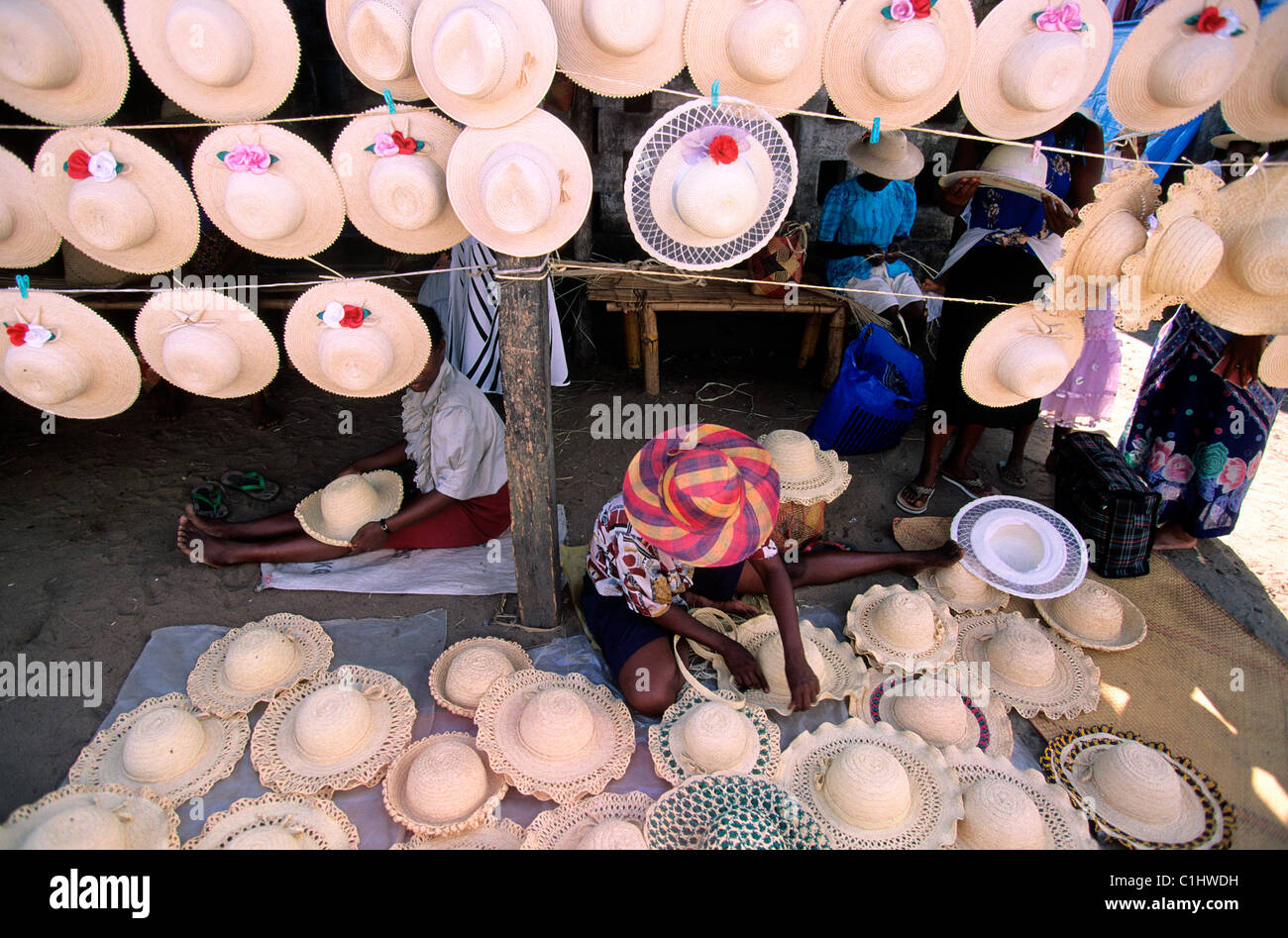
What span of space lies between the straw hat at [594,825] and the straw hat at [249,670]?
1.09 meters

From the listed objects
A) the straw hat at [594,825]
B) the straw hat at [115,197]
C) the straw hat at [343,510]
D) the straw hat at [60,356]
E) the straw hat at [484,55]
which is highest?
the straw hat at [484,55]

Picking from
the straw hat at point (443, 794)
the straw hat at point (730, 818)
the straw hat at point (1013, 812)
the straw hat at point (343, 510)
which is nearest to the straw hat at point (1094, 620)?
the straw hat at point (1013, 812)

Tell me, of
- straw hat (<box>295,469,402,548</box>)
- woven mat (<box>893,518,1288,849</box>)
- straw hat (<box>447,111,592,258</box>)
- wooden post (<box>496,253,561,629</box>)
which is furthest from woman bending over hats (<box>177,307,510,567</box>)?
woven mat (<box>893,518,1288,849</box>)

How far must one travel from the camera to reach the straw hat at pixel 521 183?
2.14 m

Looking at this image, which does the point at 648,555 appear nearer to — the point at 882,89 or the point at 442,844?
the point at 442,844

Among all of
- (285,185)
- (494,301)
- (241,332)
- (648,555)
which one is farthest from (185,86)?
(648,555)

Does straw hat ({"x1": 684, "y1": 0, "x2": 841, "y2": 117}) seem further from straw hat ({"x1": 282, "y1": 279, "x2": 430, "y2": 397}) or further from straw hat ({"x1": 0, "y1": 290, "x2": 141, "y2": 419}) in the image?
straw hat ({"x1": 0, "y1": 290, "x2": 141, "y2": 419})

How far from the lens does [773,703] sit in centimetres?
266

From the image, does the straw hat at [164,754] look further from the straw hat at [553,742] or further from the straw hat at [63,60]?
the straw hat at [63,60]

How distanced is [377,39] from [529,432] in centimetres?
129

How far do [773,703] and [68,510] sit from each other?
355cm

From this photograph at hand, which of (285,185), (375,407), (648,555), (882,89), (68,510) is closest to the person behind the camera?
(882,89)

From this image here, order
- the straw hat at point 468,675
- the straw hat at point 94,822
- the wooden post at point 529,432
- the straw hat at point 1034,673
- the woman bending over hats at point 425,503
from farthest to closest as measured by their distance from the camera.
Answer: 1. the woman bending over hats at point 425,503
2. the straw hat at point 1034,673
3. the straw hat at point 468,675
4. the wooden post at point 529,432
5. the straw hat at point 94,822

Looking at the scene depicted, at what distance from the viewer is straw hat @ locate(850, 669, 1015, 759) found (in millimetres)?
2541
